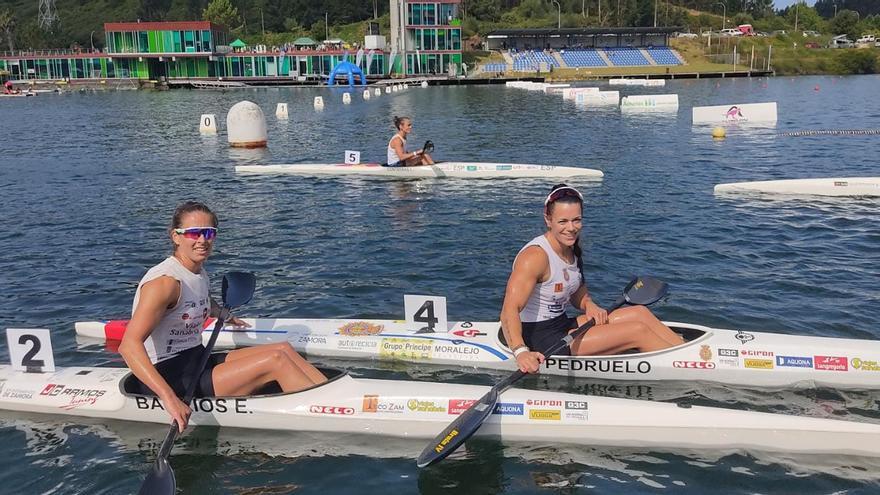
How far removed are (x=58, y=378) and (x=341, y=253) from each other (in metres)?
7.59

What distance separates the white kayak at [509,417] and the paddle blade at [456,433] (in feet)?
0.99

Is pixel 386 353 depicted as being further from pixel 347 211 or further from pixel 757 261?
pixel 347 211

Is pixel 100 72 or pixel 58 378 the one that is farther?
pixel 100 72

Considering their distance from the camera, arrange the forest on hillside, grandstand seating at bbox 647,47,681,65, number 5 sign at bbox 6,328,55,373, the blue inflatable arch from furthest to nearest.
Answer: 1. the forest on hillside
2. grandstand seating at bbox 647,47,681,65
3. the blue inflatable arch
4. number 5 sign at bbox 6,328,55,373

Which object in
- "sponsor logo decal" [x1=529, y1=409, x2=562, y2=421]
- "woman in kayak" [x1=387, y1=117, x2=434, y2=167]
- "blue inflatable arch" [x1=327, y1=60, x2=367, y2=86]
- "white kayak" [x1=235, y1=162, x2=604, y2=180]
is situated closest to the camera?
"sponsor logo decal" [x1=529, y1=409, x2=562, y2=421]

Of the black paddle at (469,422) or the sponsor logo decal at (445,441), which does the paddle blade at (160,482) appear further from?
the sponsor logo decal at (445,441)

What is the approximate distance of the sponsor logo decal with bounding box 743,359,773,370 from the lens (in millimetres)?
8805

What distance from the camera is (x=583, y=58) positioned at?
361ft

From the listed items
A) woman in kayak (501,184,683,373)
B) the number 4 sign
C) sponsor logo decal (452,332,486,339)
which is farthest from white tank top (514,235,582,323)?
the number 4 sign

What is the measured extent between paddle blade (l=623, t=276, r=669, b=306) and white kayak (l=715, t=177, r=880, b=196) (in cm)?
1313

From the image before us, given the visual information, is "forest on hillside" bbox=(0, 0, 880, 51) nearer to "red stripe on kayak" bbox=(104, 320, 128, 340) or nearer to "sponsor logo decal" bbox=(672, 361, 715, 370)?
"red stripe on kayak" bbox=(104, 320, 128, 340)

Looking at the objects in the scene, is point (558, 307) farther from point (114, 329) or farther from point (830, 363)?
point (114, 329)

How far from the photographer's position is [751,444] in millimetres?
7246

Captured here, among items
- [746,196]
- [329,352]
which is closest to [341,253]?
[329,352]
